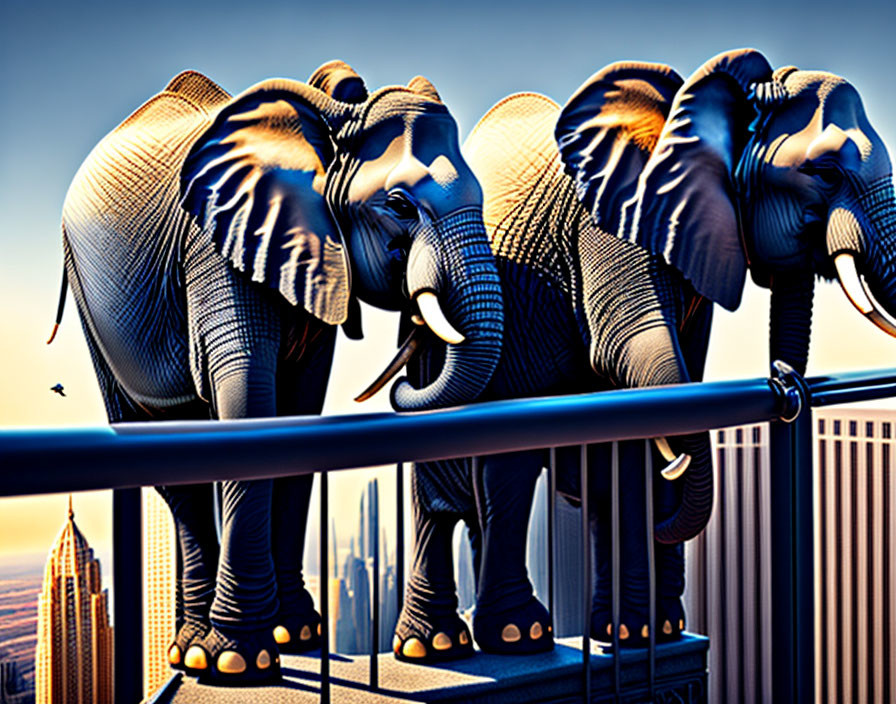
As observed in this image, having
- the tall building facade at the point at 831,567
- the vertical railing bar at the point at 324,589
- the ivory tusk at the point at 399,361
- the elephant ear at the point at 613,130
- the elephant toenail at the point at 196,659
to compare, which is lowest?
the tall building facade at the point at 831,567

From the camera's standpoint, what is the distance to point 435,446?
87cm

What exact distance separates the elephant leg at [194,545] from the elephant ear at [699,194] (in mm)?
1192

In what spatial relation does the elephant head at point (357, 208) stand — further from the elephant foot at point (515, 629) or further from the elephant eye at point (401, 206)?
the elephant foot at point (515, 629)

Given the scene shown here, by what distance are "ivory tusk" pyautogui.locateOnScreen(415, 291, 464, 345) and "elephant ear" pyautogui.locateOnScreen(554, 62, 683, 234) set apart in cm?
60

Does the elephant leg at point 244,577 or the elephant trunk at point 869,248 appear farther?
the elephant trunk at point 869,248

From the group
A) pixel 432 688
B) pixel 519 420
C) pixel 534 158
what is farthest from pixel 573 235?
pixel 519 420

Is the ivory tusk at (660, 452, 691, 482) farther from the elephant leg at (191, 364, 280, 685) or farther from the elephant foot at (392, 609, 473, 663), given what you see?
the elephant leg at (191, 364, 280, 685)

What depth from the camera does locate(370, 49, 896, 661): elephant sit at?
248 centimetres

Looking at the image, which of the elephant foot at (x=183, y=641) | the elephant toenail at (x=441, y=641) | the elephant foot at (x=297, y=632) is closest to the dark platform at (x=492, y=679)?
the elephant toenail at (x=441, y=641)

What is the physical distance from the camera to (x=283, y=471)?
0.80 meters

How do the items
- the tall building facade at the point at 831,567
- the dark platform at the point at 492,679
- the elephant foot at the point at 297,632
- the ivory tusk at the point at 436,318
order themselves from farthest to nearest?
the tall building facade at the point at 831,567 → the elephant foot at the point at 297,632 → the ivory tusk at the point at 436,318 → the dark platform at the point at 492,679

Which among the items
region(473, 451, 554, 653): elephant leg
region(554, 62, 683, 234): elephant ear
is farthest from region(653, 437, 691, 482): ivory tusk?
region(554, 62, 683, 234): elephant ear

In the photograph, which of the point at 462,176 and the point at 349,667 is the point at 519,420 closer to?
the point at 349,667

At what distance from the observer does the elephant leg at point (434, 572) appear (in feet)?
7.52
